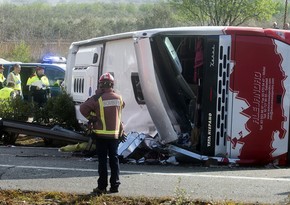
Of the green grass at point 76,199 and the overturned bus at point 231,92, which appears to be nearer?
the green grass at point 76,199

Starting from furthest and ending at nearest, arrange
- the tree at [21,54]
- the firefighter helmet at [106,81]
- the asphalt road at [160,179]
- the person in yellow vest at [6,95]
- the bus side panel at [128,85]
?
1. the tree at [21,54]
2. the person in yellow vest at [6,95]
3. the bus side panel at [128,85]
4. the firefighter helmet at [106,81]
5. the asphalt road at [160,179]

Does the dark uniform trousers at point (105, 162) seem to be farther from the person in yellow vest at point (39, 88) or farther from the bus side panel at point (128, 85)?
the person in yellow vest at point (39, 88)

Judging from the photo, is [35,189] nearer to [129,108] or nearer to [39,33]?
[129,108]

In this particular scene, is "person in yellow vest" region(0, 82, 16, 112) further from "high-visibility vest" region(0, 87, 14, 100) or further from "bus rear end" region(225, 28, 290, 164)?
"bus rear end" region(225, 28, 290, 164)

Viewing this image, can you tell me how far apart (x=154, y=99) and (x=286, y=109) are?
80.1 inches

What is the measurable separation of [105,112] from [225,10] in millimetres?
31695

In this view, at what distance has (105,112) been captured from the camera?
26.9ft

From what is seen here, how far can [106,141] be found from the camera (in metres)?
8.16

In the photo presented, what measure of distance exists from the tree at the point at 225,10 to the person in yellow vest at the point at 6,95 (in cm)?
2343

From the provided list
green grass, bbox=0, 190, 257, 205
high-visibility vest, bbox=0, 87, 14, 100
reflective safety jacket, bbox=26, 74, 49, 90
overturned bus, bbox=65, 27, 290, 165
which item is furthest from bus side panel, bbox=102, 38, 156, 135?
reflective safety jacket, bbox=26, 74, 49, 90

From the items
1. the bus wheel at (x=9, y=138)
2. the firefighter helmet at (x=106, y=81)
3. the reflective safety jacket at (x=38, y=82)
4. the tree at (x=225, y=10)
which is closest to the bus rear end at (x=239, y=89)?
the firefighter helmet at (x=106, y=81)

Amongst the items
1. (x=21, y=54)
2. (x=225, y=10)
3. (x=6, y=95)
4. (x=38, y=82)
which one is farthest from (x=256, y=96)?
(x=21, y=54)

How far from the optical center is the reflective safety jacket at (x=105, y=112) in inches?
320

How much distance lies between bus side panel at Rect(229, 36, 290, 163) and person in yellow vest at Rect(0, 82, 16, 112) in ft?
18.6
